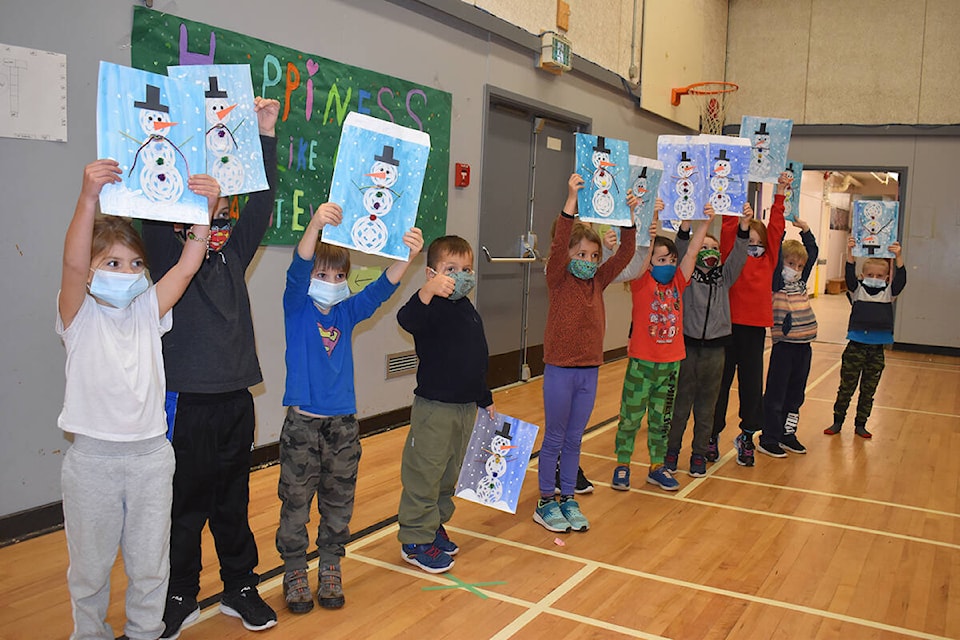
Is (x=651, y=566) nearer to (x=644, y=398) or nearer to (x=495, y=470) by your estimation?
(x=495, y=470)

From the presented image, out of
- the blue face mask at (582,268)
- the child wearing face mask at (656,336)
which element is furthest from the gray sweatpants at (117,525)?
the child wearing face mask at (656,336)

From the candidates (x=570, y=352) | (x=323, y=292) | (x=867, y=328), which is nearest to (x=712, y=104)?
(x=867, y=328)

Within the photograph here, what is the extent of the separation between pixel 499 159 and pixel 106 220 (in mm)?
4479

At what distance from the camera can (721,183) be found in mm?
3955

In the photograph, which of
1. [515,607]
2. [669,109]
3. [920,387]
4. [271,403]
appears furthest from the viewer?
[669,109]

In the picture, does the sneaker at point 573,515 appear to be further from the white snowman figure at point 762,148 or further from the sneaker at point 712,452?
the white snowman figure at point 762,148

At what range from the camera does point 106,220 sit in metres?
2.20

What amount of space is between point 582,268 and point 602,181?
15.4 inches

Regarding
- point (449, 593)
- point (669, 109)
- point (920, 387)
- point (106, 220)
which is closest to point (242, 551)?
point (449, 593)

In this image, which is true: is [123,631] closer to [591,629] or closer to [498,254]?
[591,629]

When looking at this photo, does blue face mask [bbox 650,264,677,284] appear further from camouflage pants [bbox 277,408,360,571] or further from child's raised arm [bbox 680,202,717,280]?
camouflage pants [bbox 277,408,360,571]

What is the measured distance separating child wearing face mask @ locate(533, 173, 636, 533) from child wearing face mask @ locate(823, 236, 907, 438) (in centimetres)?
266

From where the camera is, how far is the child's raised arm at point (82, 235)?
6.66ft

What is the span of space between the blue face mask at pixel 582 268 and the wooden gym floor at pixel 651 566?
1.14m
